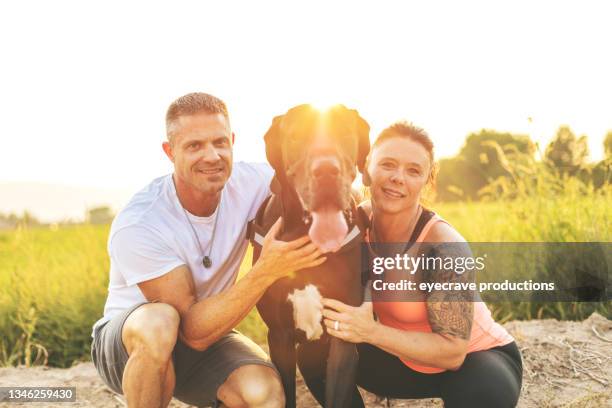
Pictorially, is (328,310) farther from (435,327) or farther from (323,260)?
(435,327)

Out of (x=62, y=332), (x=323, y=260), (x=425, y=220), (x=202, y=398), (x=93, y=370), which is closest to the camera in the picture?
(x=323, y=260)

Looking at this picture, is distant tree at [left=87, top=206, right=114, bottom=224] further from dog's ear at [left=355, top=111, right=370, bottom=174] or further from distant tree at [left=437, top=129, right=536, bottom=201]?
dog's ear at [left=355, top=111, right=370, bottom=174]

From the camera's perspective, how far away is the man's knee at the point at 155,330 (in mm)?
2525

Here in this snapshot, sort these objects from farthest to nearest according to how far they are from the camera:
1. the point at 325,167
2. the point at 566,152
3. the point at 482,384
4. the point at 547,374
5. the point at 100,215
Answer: the point at 100,215 < the point at 566,152 < the point at 547,374 < the point at 482,384 < the point at 325,167

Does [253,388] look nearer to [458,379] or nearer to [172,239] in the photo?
[172,239]

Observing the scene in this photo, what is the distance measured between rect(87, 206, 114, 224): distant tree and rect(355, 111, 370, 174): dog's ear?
3.49 meters

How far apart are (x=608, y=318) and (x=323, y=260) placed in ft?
8.30

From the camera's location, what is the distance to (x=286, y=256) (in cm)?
246

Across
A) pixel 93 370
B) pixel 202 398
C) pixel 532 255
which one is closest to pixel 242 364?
pixel 202 398

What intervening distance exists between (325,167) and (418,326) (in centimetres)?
89

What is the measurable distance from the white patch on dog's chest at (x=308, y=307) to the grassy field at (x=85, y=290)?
5.07 ft

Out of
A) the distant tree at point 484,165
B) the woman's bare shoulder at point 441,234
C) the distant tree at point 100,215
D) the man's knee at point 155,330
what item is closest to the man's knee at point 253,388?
the man's knee at point 155,330

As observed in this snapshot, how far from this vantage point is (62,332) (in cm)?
443

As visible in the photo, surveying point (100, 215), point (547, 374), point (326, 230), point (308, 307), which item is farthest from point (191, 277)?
point (100, 215)
